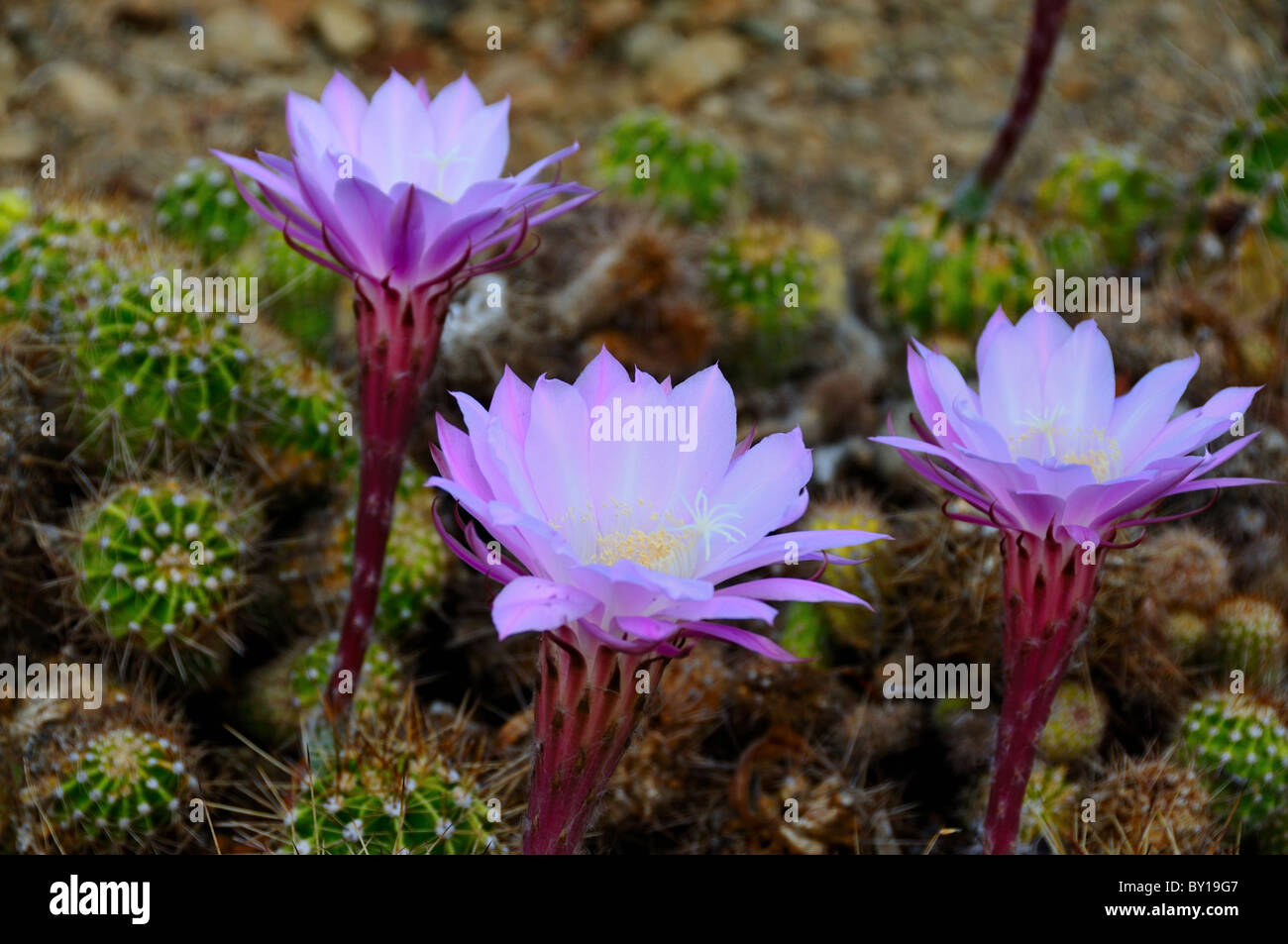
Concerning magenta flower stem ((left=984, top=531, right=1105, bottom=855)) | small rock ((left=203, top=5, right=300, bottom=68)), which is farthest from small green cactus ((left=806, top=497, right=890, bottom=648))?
small rock ((left=203, top=5, right=300, bottom=68))

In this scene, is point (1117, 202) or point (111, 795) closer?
point (111, 795)

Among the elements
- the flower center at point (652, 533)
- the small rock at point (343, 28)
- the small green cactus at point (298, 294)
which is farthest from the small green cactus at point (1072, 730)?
the small rock at point (343, 28)

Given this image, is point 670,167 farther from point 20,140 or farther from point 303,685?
point 20,140

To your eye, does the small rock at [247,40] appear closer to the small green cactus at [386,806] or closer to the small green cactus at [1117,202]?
the small green cactus at [1117,202]

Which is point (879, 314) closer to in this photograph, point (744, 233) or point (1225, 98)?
point (744, 233)

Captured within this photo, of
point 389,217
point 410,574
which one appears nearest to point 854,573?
point 410,574

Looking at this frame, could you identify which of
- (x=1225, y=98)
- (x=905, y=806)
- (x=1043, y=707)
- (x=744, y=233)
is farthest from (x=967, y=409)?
(x=1225, y=98)
